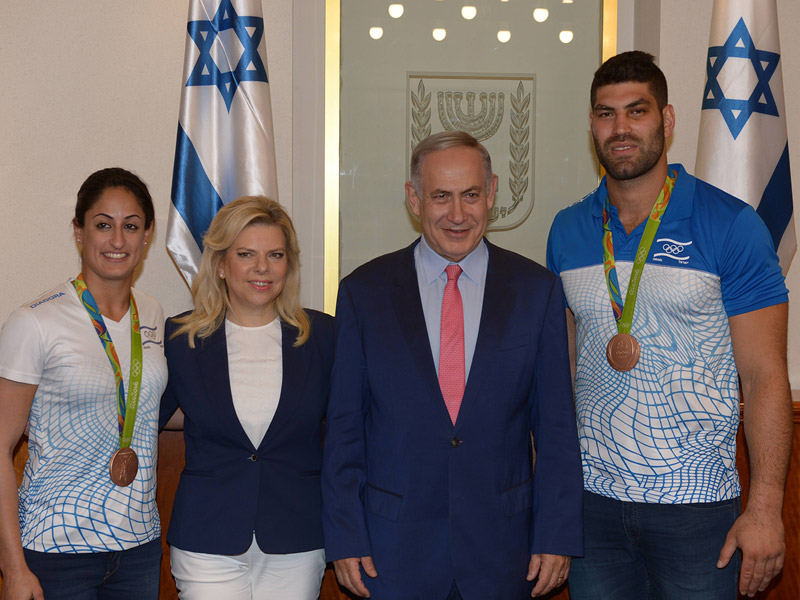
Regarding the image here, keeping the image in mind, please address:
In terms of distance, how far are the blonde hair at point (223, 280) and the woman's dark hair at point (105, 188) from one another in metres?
0.24

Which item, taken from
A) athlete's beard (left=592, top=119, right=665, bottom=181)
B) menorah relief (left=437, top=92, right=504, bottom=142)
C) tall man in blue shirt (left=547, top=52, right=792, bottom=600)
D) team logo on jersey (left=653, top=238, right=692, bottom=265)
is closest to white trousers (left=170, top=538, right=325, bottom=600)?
tall man in blue shirt (left=547, top=52, right=792, bottom=600)

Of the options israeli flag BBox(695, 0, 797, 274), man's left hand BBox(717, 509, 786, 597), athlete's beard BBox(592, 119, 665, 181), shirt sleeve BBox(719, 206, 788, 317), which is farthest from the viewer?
israeli flag BBox(695, 0, 797, 274)

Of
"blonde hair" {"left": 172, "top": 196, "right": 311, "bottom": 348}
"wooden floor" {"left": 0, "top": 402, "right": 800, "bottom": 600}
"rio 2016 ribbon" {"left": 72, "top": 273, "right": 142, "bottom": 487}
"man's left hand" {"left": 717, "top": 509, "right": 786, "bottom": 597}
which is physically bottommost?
"wooden floor" {"left": 0, "top": 402, "right": 800, "bottom": 600}

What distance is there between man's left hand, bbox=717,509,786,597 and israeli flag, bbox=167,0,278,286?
2251mm

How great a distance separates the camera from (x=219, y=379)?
2.27 m

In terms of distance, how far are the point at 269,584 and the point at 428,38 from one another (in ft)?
8.85

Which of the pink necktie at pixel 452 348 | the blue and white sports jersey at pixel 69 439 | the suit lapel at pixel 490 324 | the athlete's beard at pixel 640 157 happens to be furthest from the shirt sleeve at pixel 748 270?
the blue and white sports jersey at pixel 69 439

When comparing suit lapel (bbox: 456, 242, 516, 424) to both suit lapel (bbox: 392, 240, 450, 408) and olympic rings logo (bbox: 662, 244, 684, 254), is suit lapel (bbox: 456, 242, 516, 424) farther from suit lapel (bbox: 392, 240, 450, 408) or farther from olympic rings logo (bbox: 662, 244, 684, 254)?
olympic rings logo (bbox: 662, 244, 684, 254)

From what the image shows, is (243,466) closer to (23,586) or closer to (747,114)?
(23,586)

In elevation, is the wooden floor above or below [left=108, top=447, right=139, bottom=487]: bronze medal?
below

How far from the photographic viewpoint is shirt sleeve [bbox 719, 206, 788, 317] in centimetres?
213

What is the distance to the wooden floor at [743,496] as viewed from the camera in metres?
3.18

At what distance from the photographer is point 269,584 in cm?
221

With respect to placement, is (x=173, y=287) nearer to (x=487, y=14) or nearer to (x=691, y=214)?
(x=487, y=14)
